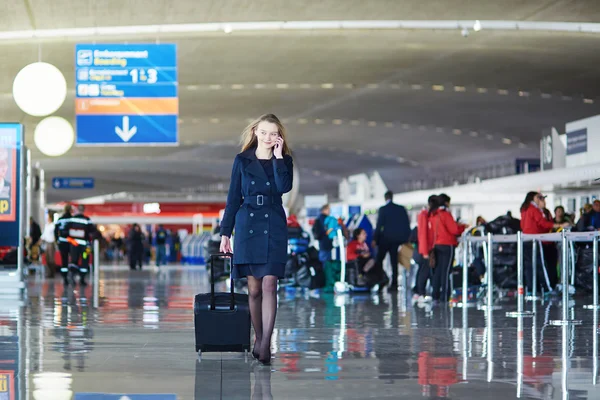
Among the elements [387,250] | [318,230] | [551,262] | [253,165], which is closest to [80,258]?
[318,230]

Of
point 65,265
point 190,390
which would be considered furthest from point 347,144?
point 190,390

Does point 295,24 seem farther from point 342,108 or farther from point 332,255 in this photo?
point 342,108

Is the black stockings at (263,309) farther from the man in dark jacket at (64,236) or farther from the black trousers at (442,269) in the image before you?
the man in dark jacket at (64,236)

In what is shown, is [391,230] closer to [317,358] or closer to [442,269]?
[442,269]

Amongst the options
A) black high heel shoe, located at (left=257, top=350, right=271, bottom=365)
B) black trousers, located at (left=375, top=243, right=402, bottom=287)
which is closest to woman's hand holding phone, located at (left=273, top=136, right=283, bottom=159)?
black high heel shoe, located at (left=257, top=350, right=271, bottom=365)

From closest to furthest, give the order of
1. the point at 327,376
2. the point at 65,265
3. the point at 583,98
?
the point at 327,376 → the point at 65,265 → the point at 583,98

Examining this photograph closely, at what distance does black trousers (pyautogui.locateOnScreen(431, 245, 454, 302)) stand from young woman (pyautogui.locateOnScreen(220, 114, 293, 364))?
7.43 metres

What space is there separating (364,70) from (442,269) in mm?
10228

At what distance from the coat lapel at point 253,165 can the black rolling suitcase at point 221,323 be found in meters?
0.52

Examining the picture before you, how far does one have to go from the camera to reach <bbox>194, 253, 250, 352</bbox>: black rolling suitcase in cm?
688

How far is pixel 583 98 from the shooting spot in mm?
27156

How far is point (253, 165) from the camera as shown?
692 cm

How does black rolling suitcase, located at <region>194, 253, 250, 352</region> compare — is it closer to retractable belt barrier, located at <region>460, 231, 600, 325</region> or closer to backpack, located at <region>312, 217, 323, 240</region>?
retractable belt barrier, located at <region>460, 231, 600, 325</region>

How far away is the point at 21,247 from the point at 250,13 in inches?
215
